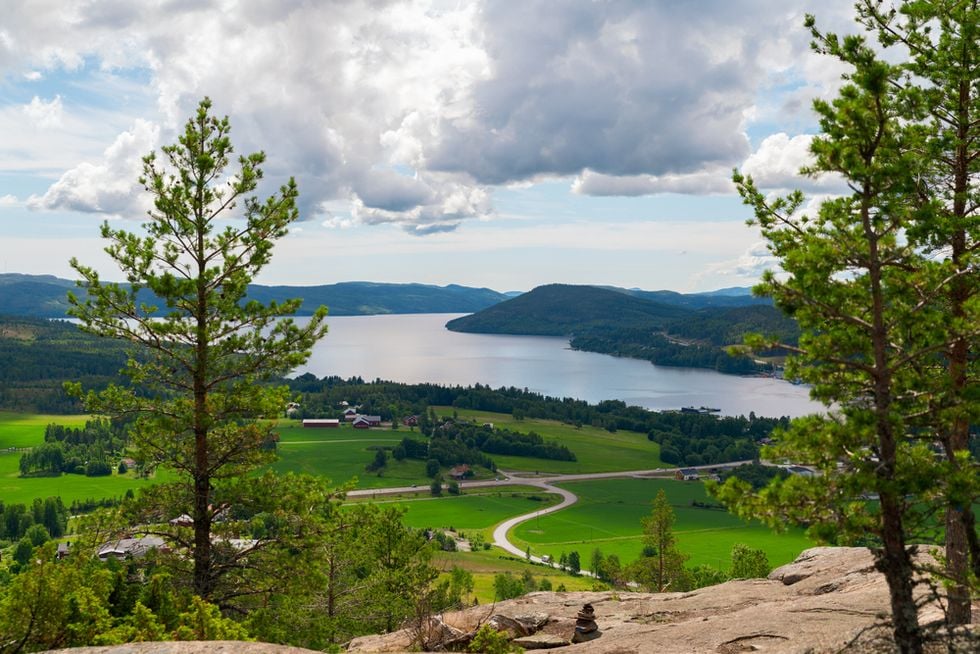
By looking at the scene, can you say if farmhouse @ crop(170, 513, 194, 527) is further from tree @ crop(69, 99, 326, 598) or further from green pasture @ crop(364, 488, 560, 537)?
green pasture @ crop(364, 488, 560, 537)

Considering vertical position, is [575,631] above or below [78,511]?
above

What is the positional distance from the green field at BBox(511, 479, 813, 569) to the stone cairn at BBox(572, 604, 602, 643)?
95357 millimetres

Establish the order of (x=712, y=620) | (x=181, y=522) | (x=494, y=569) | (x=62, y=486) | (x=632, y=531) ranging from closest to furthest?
(x=712, y=620) < (x=181, y=522) < (x=494, y=569) < (x=632, y=531) < (x=62, y=486)

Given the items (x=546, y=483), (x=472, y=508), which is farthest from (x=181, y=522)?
(x=546, y=483)

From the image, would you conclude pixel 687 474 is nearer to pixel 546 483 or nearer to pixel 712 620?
pixel 546 483

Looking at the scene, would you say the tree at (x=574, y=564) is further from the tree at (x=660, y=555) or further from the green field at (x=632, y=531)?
the tree at (x=660, y=555)

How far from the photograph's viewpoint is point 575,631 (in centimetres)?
2352

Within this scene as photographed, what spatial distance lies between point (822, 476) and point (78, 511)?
165 m

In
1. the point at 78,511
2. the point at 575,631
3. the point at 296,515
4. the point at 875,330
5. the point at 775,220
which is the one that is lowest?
the point at 78,511

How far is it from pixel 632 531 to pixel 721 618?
4686 inches

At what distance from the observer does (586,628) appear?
2328 cm

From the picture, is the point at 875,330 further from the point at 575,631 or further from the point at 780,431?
the point at 575,631

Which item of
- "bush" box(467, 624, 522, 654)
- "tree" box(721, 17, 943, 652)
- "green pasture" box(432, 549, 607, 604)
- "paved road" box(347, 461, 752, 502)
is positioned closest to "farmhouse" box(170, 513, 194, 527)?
"bush" box(467, 624, 522, 654)

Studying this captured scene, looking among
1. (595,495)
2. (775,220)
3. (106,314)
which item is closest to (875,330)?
(775,220)
